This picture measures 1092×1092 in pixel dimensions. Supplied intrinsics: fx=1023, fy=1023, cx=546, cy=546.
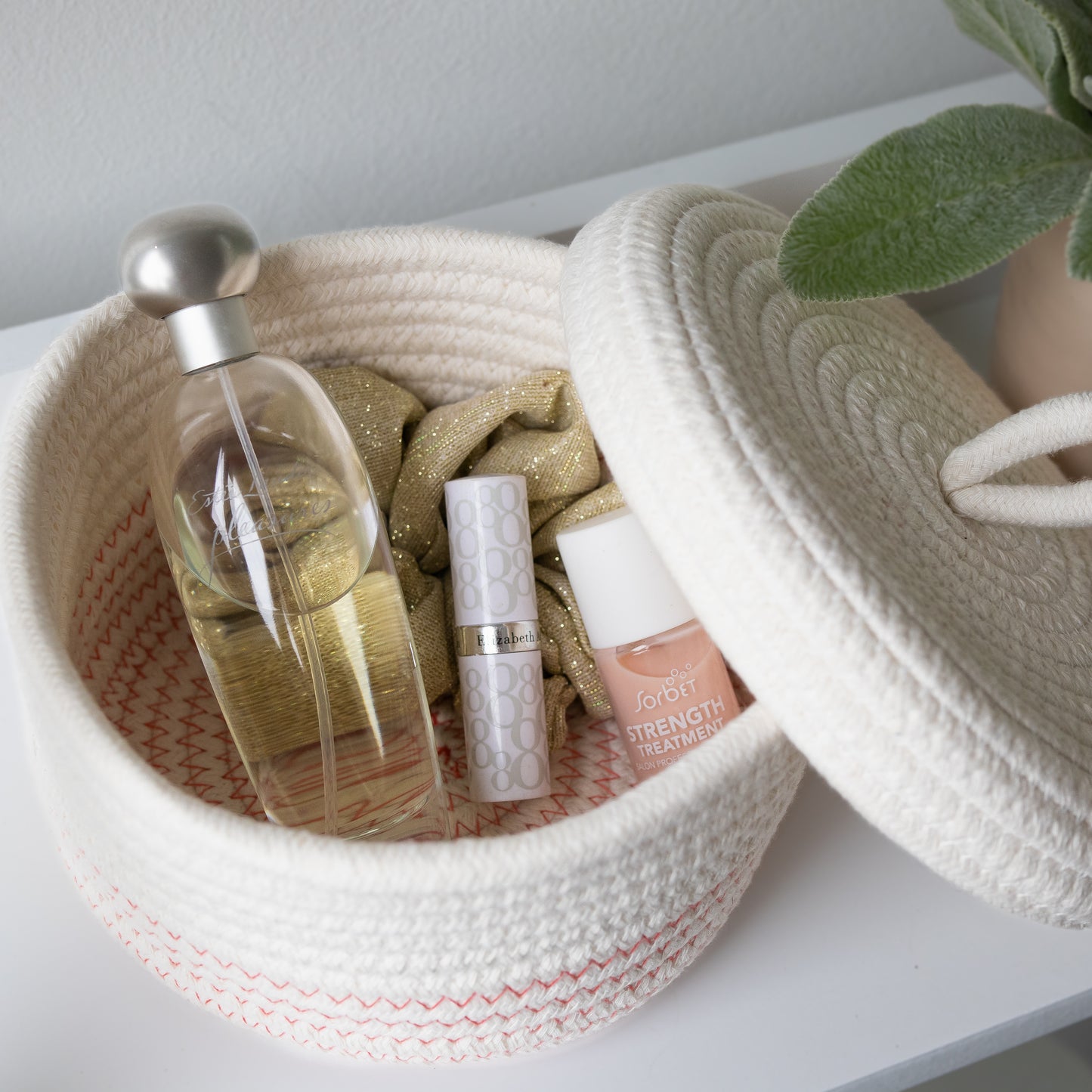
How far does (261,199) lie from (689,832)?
0.44 m

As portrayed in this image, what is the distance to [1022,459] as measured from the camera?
37 centimetres

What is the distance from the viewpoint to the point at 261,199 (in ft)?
1.89

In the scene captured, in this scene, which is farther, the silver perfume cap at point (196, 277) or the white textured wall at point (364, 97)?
the white textured wall at point (364, 97)

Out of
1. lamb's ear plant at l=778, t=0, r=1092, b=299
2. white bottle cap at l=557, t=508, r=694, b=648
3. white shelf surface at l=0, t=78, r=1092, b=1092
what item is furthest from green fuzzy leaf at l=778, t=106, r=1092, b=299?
white shelf surface at l=0, t=78, r=1092, b=1092

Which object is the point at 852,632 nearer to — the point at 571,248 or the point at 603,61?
the point at 571,248

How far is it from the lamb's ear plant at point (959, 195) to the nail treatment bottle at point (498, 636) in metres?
0.15

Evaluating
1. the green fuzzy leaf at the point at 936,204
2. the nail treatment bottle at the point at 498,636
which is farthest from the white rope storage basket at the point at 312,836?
the green fuzzy leaf at the point at 936,204

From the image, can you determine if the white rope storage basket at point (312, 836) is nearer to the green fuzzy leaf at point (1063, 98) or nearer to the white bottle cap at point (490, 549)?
the white bottle cap at point (490, 549)

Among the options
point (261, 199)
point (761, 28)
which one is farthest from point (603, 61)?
point (261, 199)

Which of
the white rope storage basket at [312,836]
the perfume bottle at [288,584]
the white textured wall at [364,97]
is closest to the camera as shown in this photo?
the white rope storage basket at [312,836]

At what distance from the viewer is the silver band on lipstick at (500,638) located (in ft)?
1.41

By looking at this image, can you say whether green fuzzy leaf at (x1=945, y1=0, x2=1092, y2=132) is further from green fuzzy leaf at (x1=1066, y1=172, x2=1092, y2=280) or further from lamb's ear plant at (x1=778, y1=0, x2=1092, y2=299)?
green fuzzy leaf at (x1=1066, y1=172, x2=1092, y2=280)

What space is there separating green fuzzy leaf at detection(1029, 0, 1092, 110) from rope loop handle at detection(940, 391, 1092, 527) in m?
0.13

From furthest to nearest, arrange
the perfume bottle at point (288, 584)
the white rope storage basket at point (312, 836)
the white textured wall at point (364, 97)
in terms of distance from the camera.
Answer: the white textured wall at point (364, 97) → the perfume bottle at point (288, 584) → the white rope storage basket at point (312, 836)
